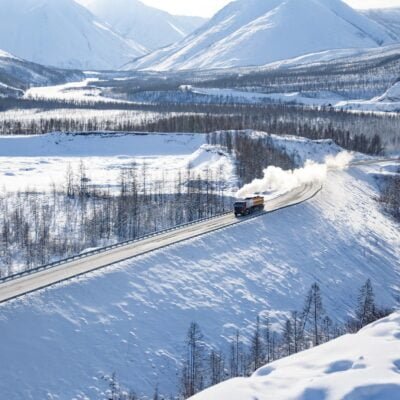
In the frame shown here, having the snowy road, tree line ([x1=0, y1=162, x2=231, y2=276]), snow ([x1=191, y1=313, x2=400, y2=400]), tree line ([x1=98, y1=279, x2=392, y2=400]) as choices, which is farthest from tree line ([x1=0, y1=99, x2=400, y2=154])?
snow ([x1=191, y1=313, x2=400, y2=400])

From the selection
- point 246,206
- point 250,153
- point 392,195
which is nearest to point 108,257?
point 246,206

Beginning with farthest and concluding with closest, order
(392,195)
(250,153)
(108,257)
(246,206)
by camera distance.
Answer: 1. (250,153)
2. (392,195)
3. (246,206)
4. (108,257)

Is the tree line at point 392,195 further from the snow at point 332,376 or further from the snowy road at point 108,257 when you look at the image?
the snow at point 332,376

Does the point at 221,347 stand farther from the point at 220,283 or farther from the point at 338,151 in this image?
the point at 338,151

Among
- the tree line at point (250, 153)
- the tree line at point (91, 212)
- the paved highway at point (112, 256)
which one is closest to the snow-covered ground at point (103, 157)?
the tree line at point (250, 153)

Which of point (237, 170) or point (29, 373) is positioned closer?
point (29, 373)

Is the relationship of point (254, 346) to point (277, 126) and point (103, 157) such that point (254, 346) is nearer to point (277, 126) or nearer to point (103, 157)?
point (103, 157)

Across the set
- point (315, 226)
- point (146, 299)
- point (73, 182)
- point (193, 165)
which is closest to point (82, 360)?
point (146, 299)
